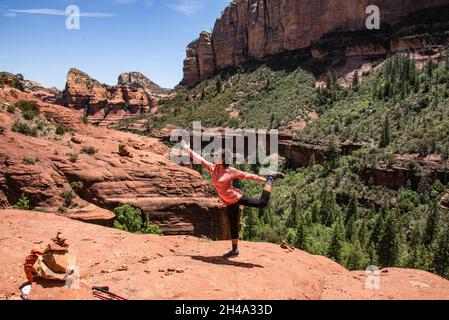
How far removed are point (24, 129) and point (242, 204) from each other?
2067 cm

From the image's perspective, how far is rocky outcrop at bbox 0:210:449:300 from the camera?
25.1 feet

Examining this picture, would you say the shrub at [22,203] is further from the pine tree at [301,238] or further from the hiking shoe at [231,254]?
the pine tree at [301,238]

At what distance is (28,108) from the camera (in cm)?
3048

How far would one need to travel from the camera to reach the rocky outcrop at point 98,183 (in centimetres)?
2141

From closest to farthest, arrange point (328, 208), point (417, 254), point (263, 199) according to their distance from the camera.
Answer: point (263, 199) < point (417, 254) < point (328, 208)

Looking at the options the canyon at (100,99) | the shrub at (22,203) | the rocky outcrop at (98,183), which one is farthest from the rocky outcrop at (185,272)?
the canyon at (100,99)

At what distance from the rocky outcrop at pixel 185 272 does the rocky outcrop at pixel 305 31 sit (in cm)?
9174

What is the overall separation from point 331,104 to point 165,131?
129ft

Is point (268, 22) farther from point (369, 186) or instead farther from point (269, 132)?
point (369, 186)

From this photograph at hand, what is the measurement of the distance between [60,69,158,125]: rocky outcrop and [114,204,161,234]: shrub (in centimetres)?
10862

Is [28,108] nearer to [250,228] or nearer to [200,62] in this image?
[250,228]

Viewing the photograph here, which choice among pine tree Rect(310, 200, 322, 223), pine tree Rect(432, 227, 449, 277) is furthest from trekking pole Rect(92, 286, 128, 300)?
pine tree Rect(310, 200, 322, 223)

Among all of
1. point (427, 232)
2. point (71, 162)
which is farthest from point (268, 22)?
point (71, 162)

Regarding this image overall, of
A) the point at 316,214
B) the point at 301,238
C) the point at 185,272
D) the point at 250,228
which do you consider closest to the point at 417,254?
the point at 301,238
